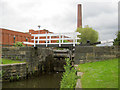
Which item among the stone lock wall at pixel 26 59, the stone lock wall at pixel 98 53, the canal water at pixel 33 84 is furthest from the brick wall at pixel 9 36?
the stone lock wall at pixel 98 53

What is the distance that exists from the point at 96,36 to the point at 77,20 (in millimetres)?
10602

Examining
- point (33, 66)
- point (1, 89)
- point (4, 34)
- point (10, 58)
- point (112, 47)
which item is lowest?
point (1, 89)

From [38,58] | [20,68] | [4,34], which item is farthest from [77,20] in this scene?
[20,68]

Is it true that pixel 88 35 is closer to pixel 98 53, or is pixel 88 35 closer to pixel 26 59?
pixel 98 53

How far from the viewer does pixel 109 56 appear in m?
10.1

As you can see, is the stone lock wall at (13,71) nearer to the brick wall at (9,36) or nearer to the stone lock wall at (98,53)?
the stone lock wall at (98,53)

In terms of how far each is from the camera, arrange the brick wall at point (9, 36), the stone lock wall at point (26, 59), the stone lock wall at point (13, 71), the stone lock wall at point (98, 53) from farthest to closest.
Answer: the brick wall at point (9, 36) → the stone lock wall at point (98, 53) → the stone lock wall at point (26, 59) → the stone lock wall at point (13, 71)

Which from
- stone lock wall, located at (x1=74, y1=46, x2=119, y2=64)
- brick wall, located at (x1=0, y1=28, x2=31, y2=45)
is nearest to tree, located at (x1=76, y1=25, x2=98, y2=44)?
brick wall, located at (x1=0, y1=28, x2=31, y2=45)

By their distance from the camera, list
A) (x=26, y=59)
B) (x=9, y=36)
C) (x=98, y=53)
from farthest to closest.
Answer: (x=9, y=36), (x=26, y=59), (x=98, y=53)

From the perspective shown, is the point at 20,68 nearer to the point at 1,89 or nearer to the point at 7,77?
the point at 7,77

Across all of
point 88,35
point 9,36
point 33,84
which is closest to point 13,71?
point 33,84

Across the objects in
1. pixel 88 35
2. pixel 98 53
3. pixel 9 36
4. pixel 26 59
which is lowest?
pixel 26 59

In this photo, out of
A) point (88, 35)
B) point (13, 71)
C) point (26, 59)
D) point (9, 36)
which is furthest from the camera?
point (88, 35)

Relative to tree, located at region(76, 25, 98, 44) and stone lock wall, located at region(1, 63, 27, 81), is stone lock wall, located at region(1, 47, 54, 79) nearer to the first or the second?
stone lock wall, located at region(1, 63, 27, 81)
